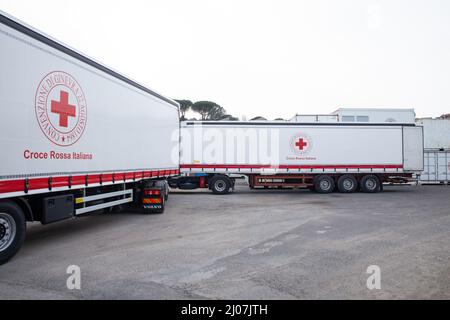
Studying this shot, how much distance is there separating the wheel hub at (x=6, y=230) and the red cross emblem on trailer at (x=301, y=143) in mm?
13319

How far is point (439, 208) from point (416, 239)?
5.43 metres

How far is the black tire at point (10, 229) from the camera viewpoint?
4.89m


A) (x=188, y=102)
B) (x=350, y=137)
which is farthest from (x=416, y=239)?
(x=188, y=102)

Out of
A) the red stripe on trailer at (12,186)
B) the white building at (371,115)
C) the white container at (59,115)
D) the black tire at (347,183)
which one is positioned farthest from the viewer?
the white building at (371,115)

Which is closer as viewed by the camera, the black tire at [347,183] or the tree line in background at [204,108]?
the black tire at [347,183]

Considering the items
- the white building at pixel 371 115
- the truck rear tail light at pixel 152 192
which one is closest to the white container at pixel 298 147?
the white building at pixel 371 115

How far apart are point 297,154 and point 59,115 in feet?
41.1

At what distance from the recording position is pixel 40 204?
5734 millimetres

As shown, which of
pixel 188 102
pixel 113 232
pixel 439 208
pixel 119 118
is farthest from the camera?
pixel 188 102

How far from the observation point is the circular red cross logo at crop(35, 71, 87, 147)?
543 cm

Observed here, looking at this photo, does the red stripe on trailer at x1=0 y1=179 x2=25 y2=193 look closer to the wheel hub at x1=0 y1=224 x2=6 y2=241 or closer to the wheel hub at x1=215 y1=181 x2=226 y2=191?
the wheel hub at x1=0 y1=224 x2=6 y2=241

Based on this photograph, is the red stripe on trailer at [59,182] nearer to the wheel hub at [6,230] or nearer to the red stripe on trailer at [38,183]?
the red stripe on trailer at [38,183]

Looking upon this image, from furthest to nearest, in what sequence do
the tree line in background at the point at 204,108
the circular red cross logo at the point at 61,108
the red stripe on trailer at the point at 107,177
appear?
the tree line in background at the point at 204,108, the red stripe on trailer at the point at 107,177, the circular red cross logo at the point at 61,108
